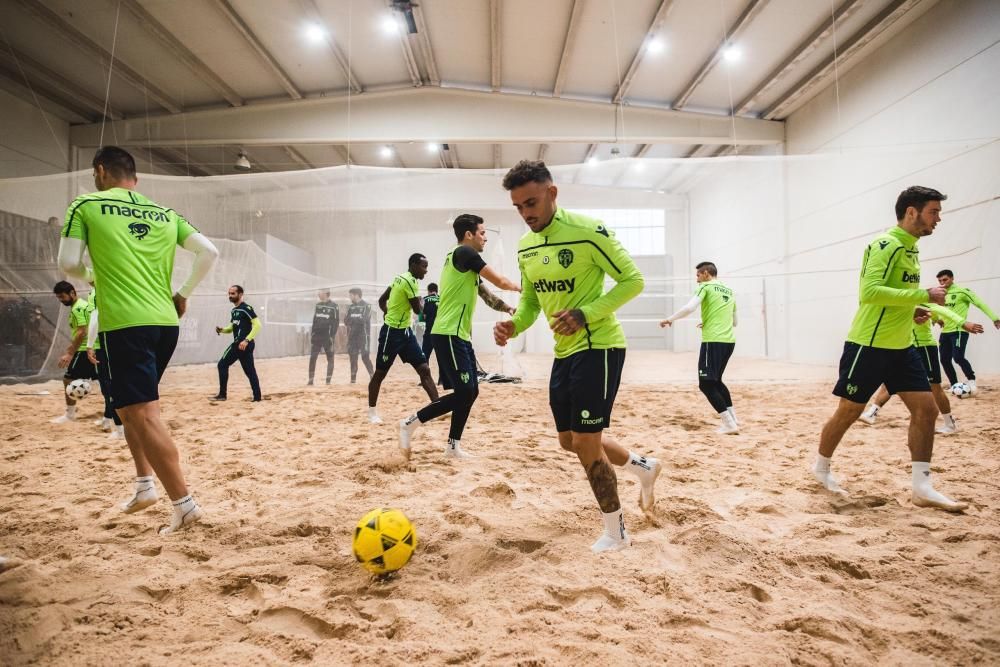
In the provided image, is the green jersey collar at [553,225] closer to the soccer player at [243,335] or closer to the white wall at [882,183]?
the soccer player at [243,335]

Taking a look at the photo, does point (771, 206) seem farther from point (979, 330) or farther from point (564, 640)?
point (564, 640)

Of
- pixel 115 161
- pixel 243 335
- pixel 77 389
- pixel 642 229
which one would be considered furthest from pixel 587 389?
pixel 642 229

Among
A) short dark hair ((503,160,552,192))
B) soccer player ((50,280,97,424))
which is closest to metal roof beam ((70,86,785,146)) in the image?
soccer player ((50,280,97,424))

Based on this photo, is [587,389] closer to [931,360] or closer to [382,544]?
[382,544]

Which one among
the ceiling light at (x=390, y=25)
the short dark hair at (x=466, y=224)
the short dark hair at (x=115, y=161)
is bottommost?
the short dark hair at (x=466, y=224)

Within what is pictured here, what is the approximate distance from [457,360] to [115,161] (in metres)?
2.57

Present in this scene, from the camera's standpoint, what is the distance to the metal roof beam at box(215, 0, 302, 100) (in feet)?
32.3

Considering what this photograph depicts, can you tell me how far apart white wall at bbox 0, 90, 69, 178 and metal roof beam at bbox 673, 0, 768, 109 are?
50.1 feet

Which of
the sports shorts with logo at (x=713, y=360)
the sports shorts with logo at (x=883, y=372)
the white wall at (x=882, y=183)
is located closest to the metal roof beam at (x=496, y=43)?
the white wall at (x=882, y=183)

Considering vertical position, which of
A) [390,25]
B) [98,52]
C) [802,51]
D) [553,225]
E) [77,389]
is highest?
[390,25]

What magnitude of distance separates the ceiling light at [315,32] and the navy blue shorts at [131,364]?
9896 millimetres

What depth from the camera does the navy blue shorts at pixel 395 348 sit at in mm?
6078

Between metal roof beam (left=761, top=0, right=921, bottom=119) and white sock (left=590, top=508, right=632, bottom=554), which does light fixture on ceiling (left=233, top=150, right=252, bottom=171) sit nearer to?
metal roof beam (left=761, top=0, right=921, bottom=119)

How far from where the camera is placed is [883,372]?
10.7ft
